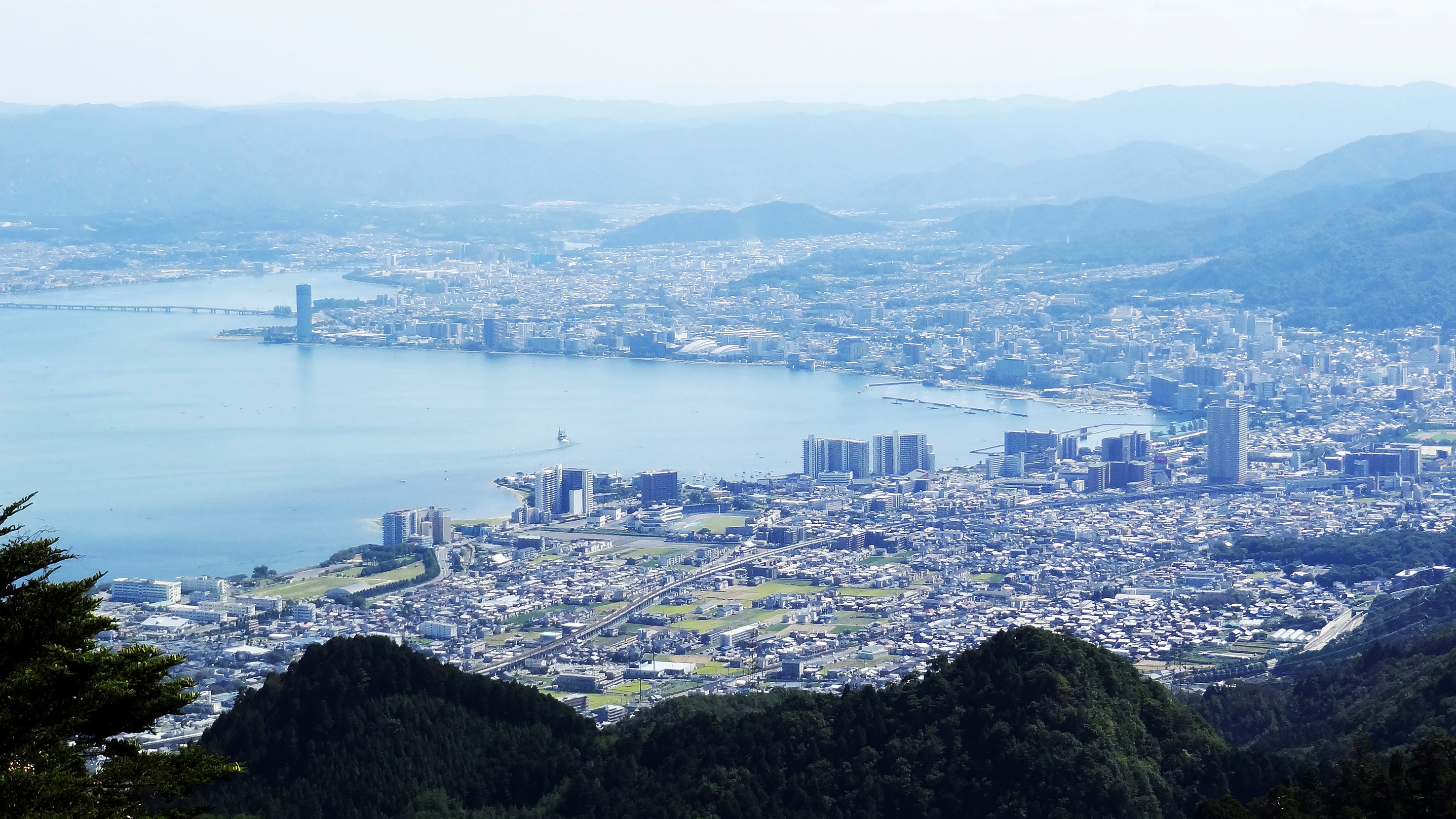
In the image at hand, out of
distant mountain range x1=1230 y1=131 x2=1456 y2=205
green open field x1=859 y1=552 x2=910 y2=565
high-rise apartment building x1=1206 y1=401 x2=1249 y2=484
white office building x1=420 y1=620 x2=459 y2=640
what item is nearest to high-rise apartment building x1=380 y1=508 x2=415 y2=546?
white office building x1=420 y1=620 x2=459 y2=640

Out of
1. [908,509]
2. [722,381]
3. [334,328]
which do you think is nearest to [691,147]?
[334,328]

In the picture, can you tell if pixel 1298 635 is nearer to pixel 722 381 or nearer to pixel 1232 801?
pixel 1232 801

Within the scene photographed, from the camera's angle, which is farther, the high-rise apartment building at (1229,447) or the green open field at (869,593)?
the high-rise apartment building at (1229,447)

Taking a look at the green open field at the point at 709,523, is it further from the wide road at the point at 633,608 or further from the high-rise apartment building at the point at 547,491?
the high-rise apartment building at the point at 547,491

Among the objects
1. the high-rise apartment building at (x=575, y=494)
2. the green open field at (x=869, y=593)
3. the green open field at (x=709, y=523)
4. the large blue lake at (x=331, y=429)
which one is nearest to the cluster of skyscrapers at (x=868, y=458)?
the large blue lake at (x=331, y=429)

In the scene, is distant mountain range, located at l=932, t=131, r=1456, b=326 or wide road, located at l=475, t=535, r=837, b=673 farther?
distant mountain range, located at l=932, t=131, r=1456, b=326

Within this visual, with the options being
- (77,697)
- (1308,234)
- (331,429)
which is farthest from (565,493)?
(1308,234)

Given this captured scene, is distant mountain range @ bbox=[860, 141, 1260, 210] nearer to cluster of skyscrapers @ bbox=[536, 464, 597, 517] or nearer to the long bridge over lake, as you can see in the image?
the long bridge over lake
